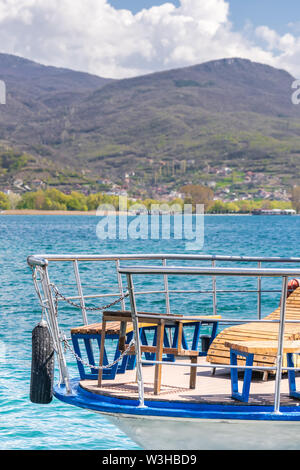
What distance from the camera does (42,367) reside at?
6918mm

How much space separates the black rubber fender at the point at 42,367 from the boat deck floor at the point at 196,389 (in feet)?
1.20

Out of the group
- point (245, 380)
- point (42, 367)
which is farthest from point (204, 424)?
point (42, 367)

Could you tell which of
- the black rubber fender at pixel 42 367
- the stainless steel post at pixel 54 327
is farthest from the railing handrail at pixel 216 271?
the black rubber fender at pixel 42 367

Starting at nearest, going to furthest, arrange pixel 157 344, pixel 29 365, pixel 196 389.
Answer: pixel 157 344, pixel 196 389, pixel 29 365

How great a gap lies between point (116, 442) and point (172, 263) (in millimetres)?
36075

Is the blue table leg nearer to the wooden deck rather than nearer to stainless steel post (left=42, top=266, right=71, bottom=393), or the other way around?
the wooden deck

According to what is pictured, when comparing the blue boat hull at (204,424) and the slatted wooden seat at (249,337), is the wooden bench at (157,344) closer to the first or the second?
the blue boat hull at (204,424)

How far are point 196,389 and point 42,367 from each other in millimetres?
1579

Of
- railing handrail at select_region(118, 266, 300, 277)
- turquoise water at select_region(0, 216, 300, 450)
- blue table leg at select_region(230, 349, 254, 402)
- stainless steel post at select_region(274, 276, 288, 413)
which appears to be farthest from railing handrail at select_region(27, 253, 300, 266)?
stainless steel post at select_region(274, 276, 288, 413)

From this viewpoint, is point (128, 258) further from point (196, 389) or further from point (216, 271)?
point (216, 271)

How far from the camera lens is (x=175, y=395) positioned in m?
6.52

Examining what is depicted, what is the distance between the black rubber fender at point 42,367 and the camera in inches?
272
